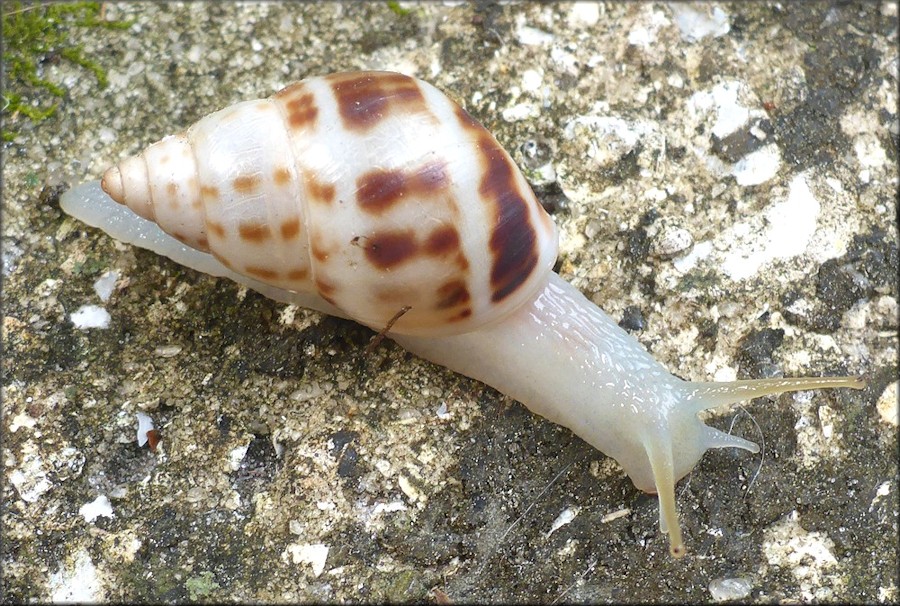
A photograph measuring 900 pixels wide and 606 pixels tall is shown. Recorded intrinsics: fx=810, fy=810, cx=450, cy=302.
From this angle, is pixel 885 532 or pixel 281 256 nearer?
pixel 281 256

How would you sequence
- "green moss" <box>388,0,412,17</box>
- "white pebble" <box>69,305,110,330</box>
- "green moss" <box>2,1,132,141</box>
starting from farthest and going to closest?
"green moss" <box>388,0,412,17</box> < "green moss" <box>2,1,132,141</box> < "white pebble" <box>69,305,110,330</box>

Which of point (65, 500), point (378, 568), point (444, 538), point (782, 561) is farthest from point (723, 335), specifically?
point (65, 500)

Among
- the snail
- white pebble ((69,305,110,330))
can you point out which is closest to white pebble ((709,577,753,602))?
the snail

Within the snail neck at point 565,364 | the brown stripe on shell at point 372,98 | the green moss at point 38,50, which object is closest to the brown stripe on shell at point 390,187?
the brown stripe on shell at point 372,98

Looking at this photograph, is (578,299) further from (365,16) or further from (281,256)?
(365,16)

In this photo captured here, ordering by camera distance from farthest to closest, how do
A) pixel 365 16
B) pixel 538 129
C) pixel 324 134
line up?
pixel 365 16, pixel 538 129, pixel 324 134

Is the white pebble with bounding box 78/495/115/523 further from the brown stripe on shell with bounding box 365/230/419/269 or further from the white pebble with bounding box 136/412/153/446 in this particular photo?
the brown stripe on shell with bounding box 365/230/419/269

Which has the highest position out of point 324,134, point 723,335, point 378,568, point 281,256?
point 324,134

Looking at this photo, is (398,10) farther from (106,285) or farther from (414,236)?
(106,285)
